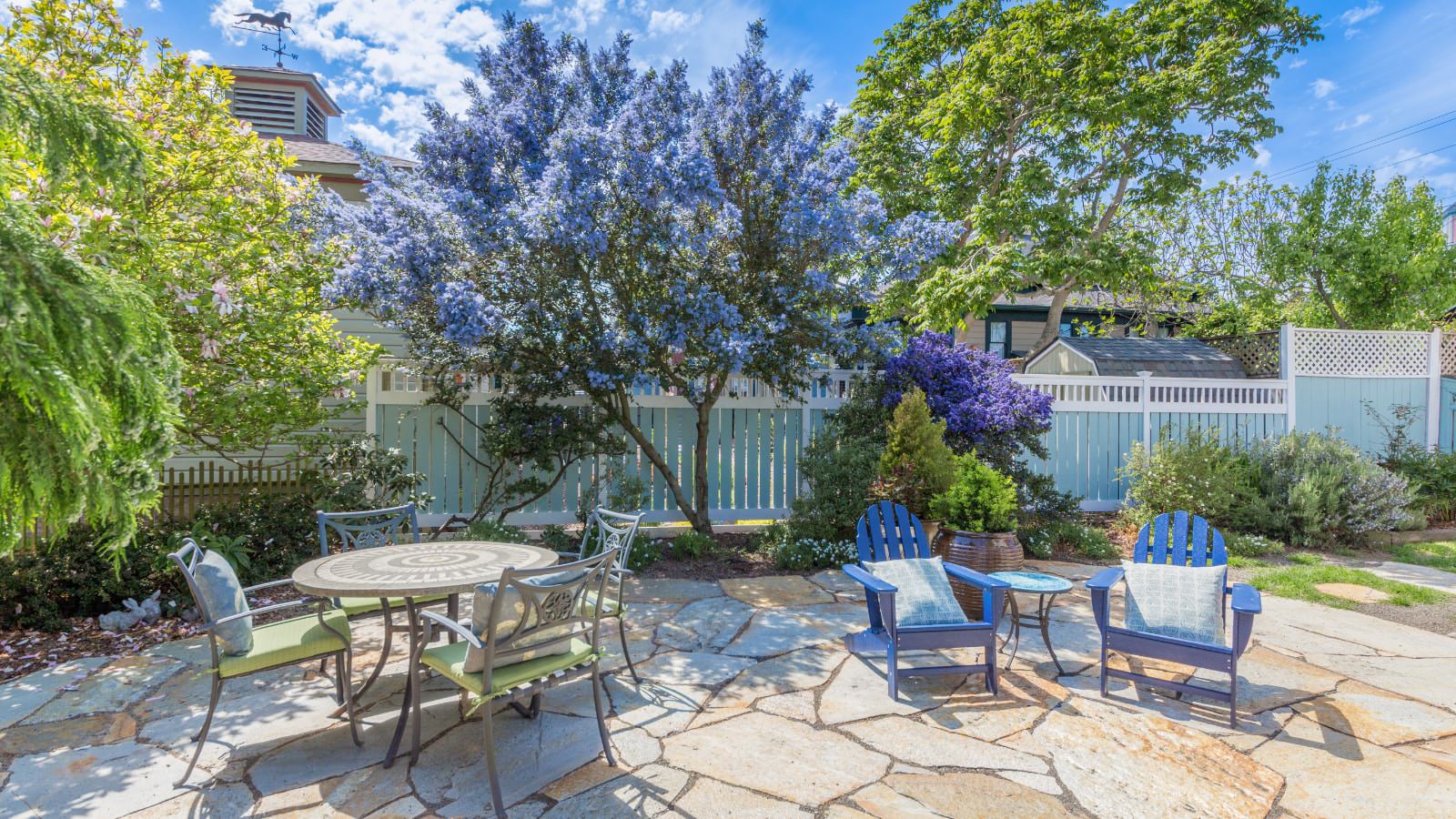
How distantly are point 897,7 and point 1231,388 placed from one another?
7197 millimetres

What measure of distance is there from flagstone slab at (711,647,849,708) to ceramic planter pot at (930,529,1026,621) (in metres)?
0.94

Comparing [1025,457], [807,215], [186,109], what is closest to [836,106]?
[807,215]

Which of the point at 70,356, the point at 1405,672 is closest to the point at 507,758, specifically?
the point at 70,356

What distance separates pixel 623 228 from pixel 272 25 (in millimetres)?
12808

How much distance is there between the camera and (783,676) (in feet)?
11.9

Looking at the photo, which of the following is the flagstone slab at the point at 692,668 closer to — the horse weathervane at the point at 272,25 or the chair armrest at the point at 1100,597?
the chair armrest at the point at 1100,597

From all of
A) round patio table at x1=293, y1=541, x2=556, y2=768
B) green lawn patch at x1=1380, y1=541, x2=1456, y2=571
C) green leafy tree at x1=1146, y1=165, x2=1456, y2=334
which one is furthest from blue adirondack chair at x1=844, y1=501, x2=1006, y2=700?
green leafy tree at x1=1146, y1=165, x2=1456, y2=334

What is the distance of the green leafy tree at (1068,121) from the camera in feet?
29.6

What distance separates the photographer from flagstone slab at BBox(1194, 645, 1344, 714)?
3.38m

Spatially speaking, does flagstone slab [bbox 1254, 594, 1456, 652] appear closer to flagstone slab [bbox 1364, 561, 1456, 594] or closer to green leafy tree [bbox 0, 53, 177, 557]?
flagstone slab [bbox 1364, 561, 1456, 594]

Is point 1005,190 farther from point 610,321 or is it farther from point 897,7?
point 610,321

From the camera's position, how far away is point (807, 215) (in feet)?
18.5

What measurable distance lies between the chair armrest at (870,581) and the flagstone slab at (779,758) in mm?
715

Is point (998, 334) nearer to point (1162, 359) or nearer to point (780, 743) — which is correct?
point (1162, 359)
